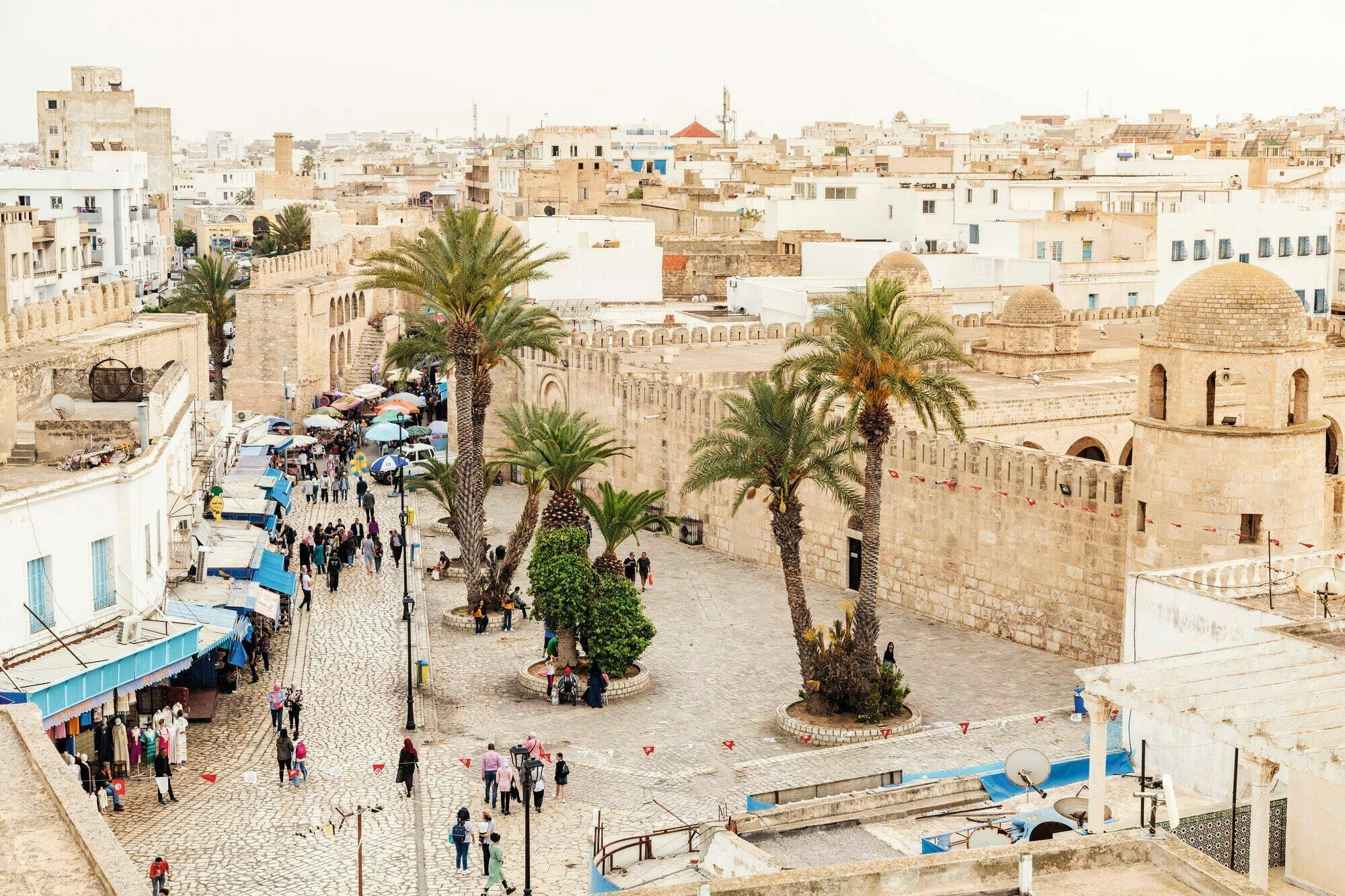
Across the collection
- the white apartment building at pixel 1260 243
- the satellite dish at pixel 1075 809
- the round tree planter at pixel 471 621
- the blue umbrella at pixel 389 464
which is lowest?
the round tree planter at pixel 471 621

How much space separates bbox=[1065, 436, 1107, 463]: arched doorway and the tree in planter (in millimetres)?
10125

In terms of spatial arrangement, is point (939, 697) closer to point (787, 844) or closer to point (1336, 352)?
point (787, 844)

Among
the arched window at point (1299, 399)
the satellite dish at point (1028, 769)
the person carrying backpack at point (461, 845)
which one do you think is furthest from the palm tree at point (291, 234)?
the satellite dish at point (1028, 769)

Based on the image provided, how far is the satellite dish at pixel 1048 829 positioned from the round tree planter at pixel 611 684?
9570mm

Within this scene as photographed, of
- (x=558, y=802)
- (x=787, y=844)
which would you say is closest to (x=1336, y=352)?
(x=558, y=802)

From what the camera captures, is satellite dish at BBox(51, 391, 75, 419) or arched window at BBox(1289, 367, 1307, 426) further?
satellite dish at BBox(51, 391, 75, 419)

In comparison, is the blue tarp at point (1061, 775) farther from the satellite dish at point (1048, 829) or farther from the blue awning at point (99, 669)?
the blue awning at point (99, 669)

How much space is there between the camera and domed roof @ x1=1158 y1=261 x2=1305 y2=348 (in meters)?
20.2

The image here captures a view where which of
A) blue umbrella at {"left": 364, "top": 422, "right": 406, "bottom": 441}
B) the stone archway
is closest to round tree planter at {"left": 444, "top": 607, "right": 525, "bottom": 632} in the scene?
blue umbrella at {"left": 364, "top": 422, "right": 406, "bottom": 441}

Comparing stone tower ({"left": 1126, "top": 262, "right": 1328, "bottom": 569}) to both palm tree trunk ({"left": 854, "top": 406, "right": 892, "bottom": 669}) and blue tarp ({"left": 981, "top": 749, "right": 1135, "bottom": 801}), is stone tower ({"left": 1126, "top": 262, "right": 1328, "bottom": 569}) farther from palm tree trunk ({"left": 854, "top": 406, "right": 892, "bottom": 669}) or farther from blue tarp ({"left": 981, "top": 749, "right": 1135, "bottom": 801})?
blue tarp ({"left": 981, "top": 749, "right": 1135, "bottom": 801})

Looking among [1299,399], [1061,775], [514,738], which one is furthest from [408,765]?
[1299,399]

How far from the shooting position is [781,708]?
21.6 meters

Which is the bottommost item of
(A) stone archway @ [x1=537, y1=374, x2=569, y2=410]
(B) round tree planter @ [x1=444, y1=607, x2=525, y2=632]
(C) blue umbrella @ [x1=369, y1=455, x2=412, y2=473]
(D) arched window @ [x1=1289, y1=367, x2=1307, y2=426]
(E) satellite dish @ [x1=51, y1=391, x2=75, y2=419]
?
(B) round tree planter @ [x1=444, y1=607, x2=525, y2=632]

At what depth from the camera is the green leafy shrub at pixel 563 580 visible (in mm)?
22344
